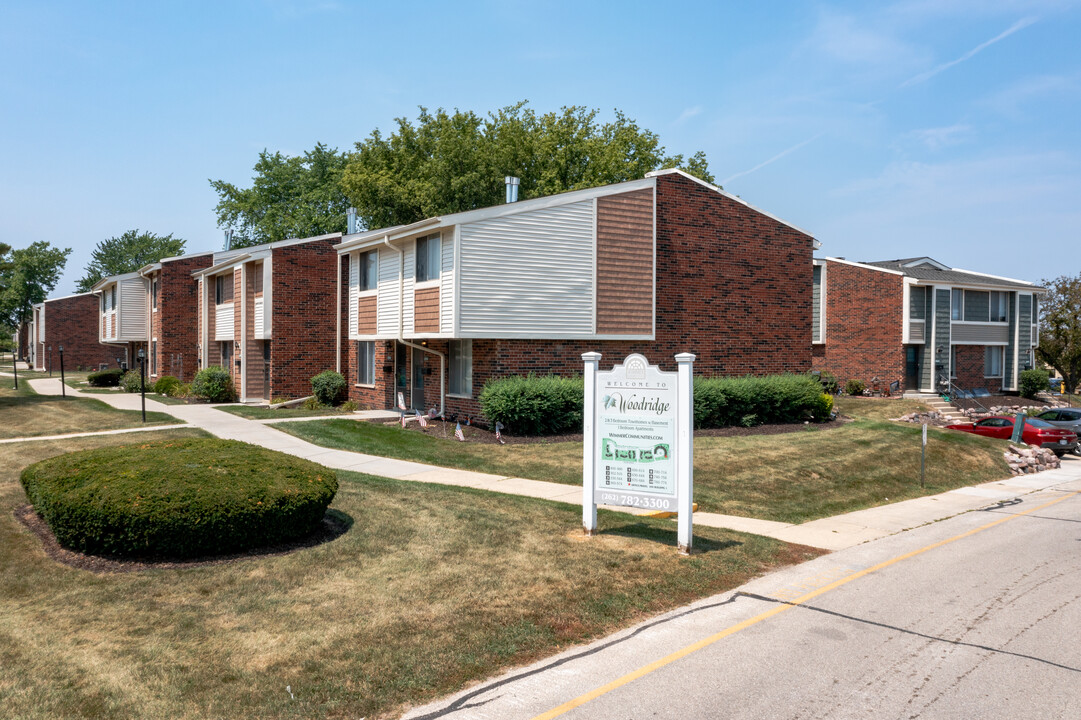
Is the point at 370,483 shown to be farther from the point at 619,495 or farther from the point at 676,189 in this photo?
the point at 676,189

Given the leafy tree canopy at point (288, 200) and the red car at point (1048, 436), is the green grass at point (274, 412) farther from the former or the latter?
the leafy tree canopy at point (288, 200)

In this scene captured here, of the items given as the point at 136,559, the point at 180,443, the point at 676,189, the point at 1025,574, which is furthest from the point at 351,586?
the point at 676,189

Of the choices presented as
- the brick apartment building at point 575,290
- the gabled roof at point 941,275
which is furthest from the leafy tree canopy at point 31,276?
the gabled roof at point 941,275

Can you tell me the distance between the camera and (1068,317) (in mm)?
48219

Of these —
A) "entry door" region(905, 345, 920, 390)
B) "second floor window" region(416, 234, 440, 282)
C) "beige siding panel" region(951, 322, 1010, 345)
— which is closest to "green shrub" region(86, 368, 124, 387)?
"second floor window" region(416, 234, 440, 282)

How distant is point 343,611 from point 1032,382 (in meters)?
44.6

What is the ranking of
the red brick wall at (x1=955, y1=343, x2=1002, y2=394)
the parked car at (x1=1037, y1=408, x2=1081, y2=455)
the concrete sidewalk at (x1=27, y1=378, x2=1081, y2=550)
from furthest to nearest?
the red brick wall at (x1=955, y1=343, x2=1002, y2=394) → the parked car at (x1=1037, y1=408, x2=1081, y2=455) → the concrete sidewalk at (x1=27, y1=378, x2=1081, y2=550)

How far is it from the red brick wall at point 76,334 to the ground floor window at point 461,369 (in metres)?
44.9

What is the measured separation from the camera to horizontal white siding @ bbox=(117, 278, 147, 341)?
40844mm

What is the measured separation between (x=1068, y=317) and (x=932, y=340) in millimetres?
16181

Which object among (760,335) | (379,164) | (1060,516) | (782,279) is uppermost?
(379,164)

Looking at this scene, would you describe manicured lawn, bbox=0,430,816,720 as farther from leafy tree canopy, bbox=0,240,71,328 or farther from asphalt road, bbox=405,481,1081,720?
leafy tree canopy, bbox=0,240,71,328

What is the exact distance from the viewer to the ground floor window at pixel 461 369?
21.8 m

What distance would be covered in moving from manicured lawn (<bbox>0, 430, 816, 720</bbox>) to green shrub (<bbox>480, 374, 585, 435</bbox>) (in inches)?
317
